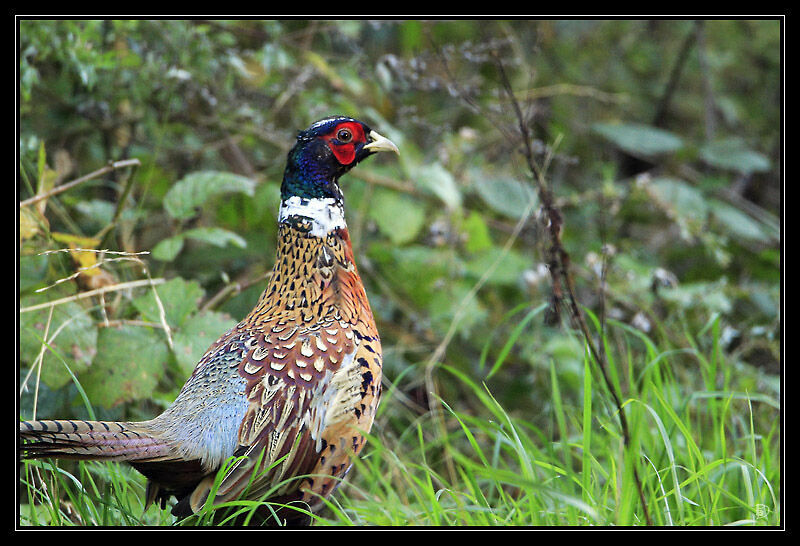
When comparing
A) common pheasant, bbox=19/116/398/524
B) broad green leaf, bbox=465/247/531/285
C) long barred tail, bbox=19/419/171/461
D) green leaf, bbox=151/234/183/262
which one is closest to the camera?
long barred tail, bbox=19/419/171/461

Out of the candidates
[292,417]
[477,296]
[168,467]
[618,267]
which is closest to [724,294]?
[618,267]

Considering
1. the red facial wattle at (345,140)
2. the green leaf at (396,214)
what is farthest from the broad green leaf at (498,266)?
the red facial wattle at (345,140)

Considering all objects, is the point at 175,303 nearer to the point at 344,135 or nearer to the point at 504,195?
the point at 344,135

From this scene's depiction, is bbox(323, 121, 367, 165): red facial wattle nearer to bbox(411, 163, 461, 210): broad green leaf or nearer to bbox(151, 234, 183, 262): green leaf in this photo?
bbox(151, 234, 183, 262): green leaf

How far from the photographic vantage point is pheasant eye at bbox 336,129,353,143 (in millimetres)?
2410

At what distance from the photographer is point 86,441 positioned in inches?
72.7

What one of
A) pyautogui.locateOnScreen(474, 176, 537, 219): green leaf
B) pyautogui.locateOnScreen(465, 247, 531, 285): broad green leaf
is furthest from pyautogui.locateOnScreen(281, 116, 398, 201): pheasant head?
pyautogui.locateOnScreen(474, 176, 537, 219): green leaf

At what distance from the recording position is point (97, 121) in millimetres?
4145

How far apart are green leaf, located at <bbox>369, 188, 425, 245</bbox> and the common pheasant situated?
179 centimetres

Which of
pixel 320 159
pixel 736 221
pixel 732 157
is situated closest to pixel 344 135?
pixel 320 159

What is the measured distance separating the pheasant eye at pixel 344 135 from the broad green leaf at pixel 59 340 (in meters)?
1.11

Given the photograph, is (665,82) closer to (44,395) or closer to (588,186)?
(588,186)

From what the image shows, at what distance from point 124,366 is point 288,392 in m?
0.81
